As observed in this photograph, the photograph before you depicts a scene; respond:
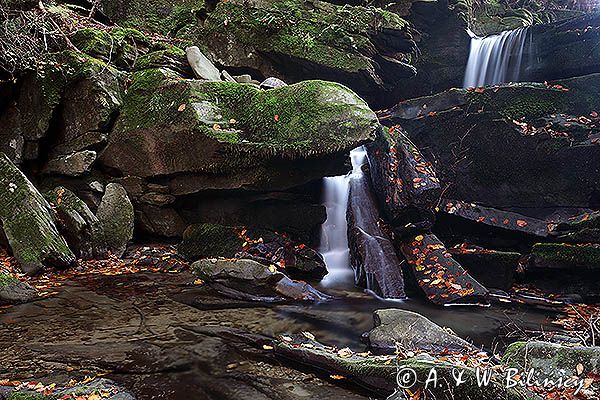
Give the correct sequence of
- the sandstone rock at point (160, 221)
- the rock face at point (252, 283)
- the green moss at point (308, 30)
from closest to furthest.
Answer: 1. the rock face at point (252, 283)
2. the sandstone rock at point (160, 221)
3. the green moss at point (308, 30)

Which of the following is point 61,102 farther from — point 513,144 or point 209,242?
point 513,144

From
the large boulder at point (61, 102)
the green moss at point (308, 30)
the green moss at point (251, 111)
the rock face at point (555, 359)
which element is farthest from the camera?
the green moss at point (308, 30)

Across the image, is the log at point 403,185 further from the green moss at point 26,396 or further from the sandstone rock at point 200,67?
the green moss at point 26,396

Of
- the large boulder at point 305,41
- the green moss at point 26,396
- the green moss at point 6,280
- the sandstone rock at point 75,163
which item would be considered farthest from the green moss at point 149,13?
the green moss at point 26,396

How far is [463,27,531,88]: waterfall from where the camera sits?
491 inches

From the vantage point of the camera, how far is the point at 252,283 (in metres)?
6.78

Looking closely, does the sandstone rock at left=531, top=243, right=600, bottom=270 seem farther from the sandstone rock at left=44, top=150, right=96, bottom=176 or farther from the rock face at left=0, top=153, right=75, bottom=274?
the sandstone rock at left=44, top=150, right=96, bottom=176

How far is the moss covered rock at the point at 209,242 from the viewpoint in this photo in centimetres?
862

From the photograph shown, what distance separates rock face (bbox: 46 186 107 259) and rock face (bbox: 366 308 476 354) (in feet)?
18.8

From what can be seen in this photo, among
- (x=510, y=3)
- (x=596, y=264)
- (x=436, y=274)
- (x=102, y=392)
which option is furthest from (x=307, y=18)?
(x=510, y=3)

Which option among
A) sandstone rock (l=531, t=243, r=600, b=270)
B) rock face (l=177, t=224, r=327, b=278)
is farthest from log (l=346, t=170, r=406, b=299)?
sandstone rock (l=531, t=243, r=600, b=270)

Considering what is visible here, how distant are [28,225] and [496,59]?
1276 cm

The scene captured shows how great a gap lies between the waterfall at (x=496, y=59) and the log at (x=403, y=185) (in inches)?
209

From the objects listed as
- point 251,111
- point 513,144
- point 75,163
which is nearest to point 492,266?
point 513,144
